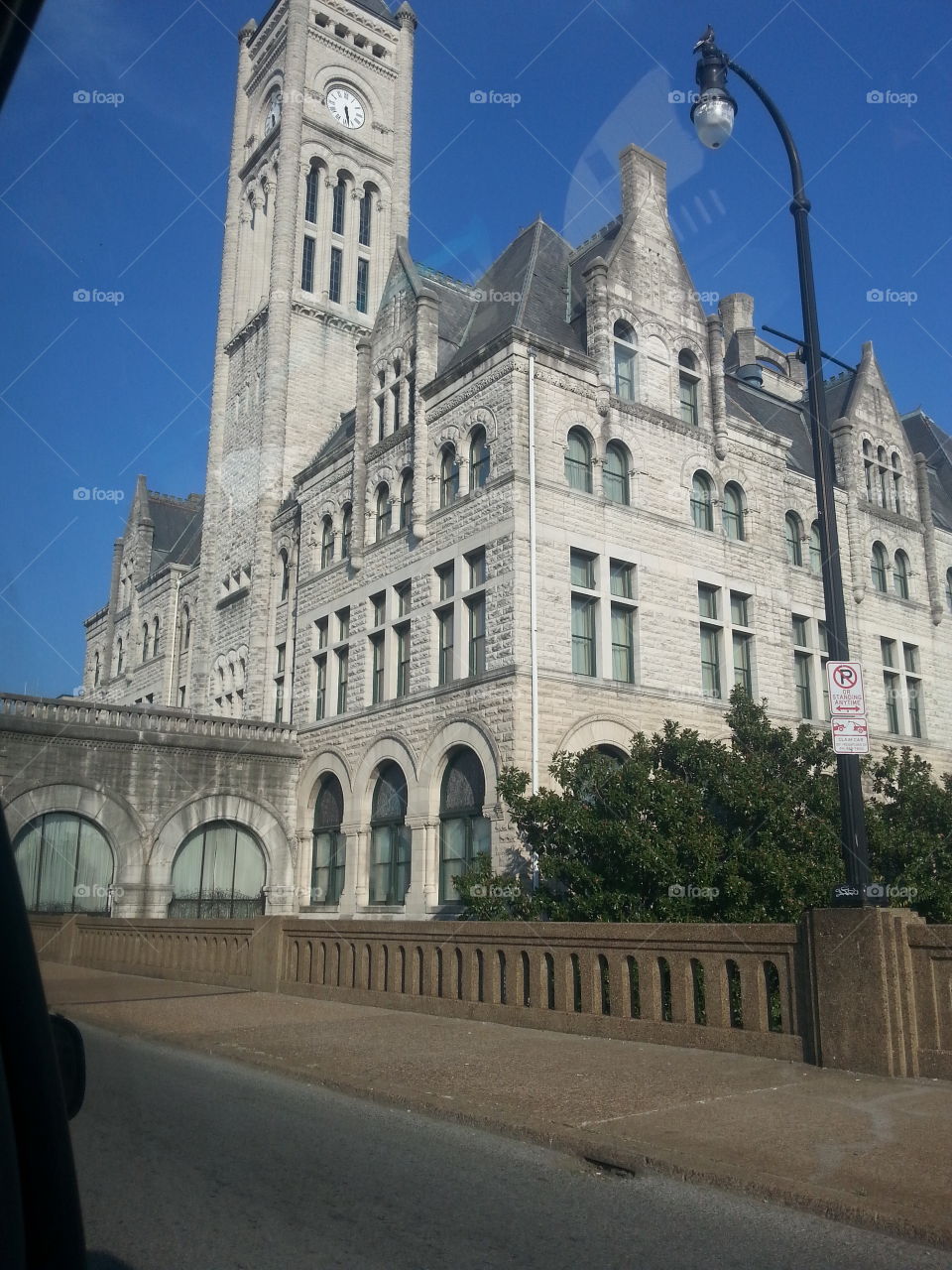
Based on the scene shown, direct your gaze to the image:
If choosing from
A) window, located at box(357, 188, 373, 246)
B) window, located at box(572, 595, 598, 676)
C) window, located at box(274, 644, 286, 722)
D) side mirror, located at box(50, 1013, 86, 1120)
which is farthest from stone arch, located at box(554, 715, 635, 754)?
window, located at box(357, 188, 373, 246)

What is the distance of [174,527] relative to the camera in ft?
171

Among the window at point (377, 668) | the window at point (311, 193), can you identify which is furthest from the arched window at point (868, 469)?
the window at point (311, 193)

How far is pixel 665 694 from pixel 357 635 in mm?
8378

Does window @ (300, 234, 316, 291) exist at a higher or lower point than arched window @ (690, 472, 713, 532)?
higher

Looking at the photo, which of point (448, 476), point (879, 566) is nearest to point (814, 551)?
point (879, 566)

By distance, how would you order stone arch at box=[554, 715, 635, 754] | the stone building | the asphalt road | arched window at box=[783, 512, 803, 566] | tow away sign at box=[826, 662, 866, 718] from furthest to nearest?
arched window at box=[783, 512, 803, 566], the stone building, stone arch at box=[554, 715, 635, 754], tow away sign at box=[826, 662, 866, 718], the asphalt road

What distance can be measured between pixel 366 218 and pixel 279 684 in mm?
23122

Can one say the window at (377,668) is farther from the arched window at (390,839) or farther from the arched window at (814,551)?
the arched window at (814,551)

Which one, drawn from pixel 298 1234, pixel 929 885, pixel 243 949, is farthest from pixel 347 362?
pixel 298 1234

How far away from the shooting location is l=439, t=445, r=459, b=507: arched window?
2569 centimetres

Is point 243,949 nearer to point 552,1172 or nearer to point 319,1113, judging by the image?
point 319,1113

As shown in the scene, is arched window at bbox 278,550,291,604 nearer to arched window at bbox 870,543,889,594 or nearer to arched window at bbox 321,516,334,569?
arched window at bbox 321,516,334,569

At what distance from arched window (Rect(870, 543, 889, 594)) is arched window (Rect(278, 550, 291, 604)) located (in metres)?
17.8

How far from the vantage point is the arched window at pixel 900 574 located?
32.8 m
